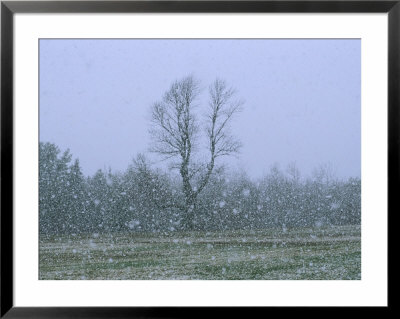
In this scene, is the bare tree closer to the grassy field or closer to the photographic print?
the photographic print

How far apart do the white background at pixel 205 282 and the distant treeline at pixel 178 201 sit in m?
0.45

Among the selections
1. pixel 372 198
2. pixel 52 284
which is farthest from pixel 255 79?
pixel 52 284

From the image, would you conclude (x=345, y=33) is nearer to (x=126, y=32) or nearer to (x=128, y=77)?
(x=126, y=32)

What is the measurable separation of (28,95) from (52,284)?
20.0 inches

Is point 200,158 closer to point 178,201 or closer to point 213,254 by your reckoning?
point 178,201

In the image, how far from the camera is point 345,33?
1.23 m

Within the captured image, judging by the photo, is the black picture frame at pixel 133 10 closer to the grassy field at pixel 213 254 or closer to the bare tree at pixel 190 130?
the grassy field at pixel 213 254

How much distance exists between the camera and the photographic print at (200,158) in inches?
66.3

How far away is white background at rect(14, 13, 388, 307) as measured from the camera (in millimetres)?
1210

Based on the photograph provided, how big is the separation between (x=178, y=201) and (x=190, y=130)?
29 centimetres

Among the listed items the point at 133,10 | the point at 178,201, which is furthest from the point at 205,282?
the point at 133,10

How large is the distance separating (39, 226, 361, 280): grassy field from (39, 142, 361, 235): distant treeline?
0.12 ft

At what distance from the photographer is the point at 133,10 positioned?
47.4 inches

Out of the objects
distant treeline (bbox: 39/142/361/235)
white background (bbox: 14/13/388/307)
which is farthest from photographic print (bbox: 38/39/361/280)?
white background (bbox: 14/13/388/307)
